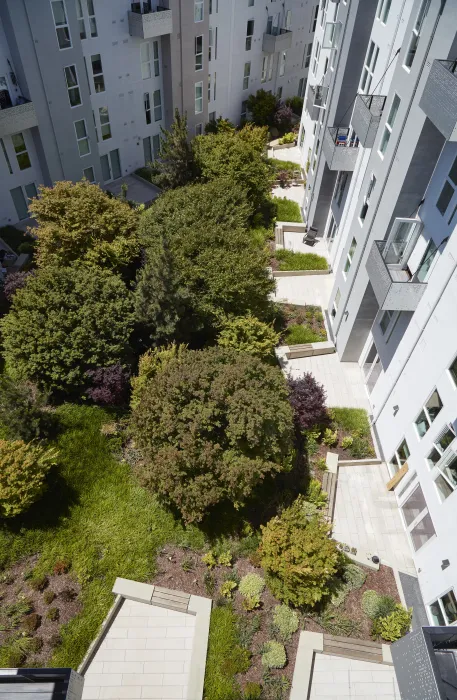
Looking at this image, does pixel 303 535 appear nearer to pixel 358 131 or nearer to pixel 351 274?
pixel 351 274

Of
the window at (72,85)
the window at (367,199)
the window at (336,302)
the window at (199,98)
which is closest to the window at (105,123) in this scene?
the window at (72,85)

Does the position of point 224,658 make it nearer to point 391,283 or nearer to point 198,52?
point 391,283

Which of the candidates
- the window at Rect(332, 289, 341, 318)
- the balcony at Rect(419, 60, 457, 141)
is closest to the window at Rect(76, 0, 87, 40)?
the window at Rect(332, 289, 341, 318)

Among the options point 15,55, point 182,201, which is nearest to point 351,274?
point 182,201

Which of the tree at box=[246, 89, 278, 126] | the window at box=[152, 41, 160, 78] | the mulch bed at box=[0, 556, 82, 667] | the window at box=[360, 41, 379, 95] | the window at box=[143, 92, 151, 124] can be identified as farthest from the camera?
the tree at box=[246, 89, 278, 126]

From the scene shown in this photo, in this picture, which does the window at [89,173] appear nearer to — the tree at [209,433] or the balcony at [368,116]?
the balcony at [368,116]

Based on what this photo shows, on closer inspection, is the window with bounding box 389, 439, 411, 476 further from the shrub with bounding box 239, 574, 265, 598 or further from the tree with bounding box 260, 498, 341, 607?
the shrub with bounding box 239, 574, 265, 598
